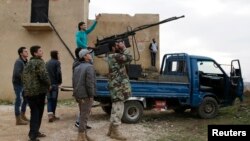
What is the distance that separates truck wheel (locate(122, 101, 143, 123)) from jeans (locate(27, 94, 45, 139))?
2828 millimetres

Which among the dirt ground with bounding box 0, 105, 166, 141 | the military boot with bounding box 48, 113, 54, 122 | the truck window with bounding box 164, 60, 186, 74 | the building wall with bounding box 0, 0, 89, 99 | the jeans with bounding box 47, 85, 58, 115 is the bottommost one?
the dirt ground with bounding box 0, 105, 166, 141

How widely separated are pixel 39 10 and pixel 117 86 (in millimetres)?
8913

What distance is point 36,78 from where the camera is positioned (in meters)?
7.87

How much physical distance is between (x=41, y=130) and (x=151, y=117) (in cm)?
356

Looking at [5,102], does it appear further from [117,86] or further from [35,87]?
[117,86]

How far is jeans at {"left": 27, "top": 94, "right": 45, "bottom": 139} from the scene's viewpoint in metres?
7.77

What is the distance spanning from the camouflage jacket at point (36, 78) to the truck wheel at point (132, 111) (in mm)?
2849

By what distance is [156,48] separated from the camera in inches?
685

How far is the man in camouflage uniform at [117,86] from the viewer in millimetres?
8164

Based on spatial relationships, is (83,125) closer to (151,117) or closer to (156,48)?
(151,117)

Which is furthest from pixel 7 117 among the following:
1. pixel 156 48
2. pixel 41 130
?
pixel 156 48

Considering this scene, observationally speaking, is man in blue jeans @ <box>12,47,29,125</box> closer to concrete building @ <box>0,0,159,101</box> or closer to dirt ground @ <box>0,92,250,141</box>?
dirt ground @ <box>0,92,250,141</box>

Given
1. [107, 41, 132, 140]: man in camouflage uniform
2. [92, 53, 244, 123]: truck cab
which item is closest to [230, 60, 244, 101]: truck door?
[92, 53, 244, 123]: truck cab

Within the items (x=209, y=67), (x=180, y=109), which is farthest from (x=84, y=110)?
(x=209, y=67)
